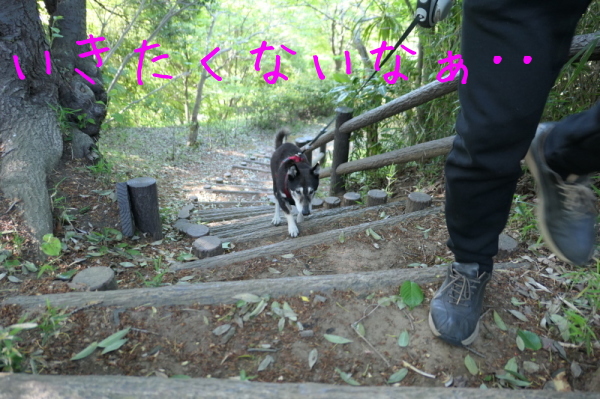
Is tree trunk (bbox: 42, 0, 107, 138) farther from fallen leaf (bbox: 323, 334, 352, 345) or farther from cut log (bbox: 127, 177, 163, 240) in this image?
fallen leaf (bbox: 323, 334, 352, 345)

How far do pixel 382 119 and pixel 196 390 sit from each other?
305cm

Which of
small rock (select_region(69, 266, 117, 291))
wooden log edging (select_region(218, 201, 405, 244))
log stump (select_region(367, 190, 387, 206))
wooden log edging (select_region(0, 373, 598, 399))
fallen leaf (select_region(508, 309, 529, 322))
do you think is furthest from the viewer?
log stump (select_region(367, 190, 387, 206))

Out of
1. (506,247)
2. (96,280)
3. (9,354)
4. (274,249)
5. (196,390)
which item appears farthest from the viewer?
(274,249)

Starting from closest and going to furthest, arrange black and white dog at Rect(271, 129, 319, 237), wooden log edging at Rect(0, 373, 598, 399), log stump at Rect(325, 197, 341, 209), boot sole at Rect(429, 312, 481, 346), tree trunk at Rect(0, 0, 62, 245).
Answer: wooden log edging at Rect(0, 373, 598, 399) < boot sole at Rect(429, 312, 481, 346) < tree trunk at Rect(0, 0, 62, 245) < black and white dog at Rect(271, 129, 319, 237) < log stump at Rect(325, 197, 341, 209)

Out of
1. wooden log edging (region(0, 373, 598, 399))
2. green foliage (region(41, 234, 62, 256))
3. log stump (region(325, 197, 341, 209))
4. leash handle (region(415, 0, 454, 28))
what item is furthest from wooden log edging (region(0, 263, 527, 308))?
log stump (region(325, 197, 341, 209))

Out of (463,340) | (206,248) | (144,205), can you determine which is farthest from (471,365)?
(144,205)

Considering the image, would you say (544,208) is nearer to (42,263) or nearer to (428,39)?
(42,263)

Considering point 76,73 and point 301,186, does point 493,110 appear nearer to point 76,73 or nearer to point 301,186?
point 301,186

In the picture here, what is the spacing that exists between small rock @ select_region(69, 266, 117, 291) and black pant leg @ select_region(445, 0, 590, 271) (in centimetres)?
151

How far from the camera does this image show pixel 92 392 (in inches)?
34.5

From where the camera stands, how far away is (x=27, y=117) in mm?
2541

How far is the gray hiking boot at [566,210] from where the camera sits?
1.21 meters

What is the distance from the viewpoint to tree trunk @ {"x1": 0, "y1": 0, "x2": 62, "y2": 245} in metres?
2.16

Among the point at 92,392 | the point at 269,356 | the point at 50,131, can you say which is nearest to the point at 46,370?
the point at 92,392
